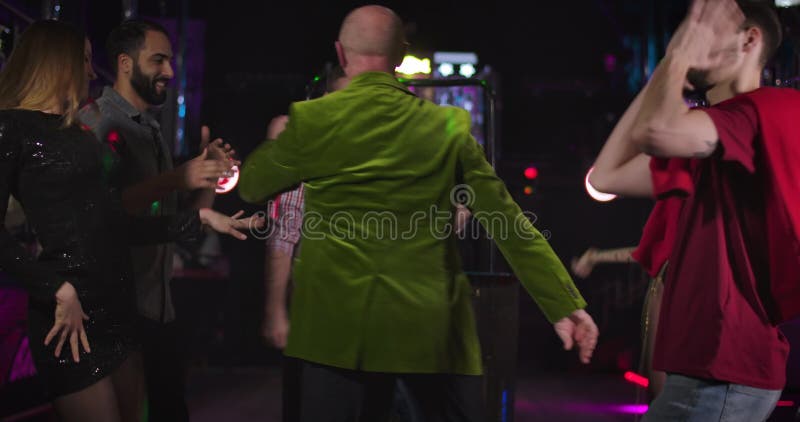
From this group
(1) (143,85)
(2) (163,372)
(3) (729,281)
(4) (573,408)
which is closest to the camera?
(3) (729,281)

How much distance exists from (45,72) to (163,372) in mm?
1086

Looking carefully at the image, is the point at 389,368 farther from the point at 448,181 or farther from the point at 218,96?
the point at 218,96

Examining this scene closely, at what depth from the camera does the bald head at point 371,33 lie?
2027 millimetres

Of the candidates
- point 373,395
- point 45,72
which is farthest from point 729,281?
point 45,72

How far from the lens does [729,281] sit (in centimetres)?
158

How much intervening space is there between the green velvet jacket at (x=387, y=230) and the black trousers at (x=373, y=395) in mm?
42

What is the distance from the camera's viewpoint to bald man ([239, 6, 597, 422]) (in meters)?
1.93

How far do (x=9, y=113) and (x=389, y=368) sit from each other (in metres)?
1.20

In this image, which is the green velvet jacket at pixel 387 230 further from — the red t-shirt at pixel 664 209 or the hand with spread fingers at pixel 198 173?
the hand with spread fingers at pixel 198 173

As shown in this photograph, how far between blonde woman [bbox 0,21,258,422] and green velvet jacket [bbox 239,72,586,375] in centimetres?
55

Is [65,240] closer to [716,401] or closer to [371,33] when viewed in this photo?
[371,33]

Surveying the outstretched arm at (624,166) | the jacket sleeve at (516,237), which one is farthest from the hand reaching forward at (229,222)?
the outstretched arm at (624,166)

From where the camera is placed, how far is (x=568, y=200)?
11.4 m

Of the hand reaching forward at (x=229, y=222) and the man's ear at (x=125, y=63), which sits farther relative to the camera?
the man's ear at (x=125, y=63)
